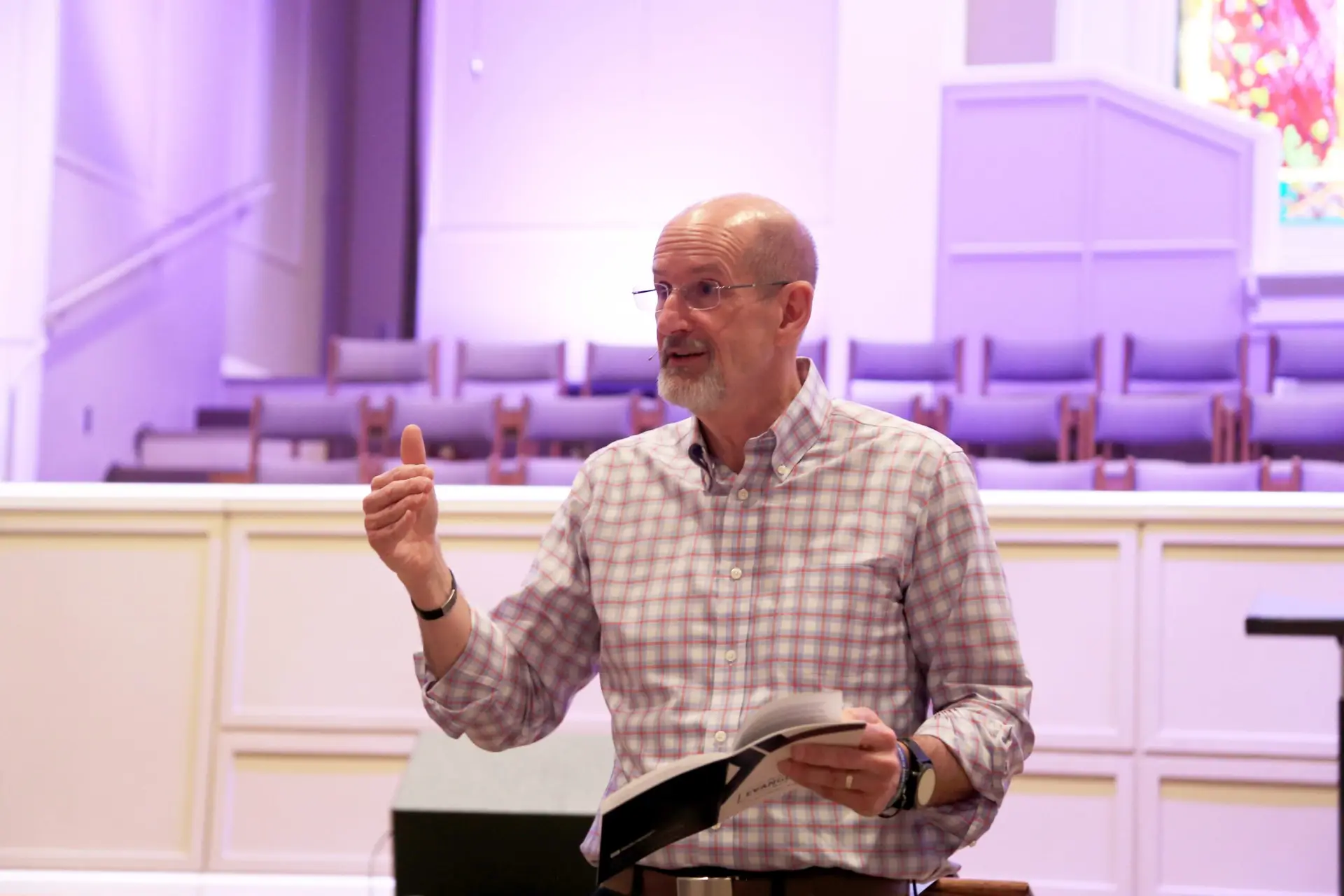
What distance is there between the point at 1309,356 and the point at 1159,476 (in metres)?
2.25

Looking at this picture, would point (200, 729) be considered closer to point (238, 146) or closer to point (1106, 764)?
point (1106, 764)

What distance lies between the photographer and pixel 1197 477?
4.19 metres

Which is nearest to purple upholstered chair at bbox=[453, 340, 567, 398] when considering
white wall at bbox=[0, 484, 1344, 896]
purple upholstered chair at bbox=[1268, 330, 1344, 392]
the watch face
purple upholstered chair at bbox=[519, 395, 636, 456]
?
purple upholstered chair at bbox=[519, 395, 636, 456]

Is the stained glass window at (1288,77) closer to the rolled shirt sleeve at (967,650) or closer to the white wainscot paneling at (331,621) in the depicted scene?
the white wainscot paneling at (331,621)

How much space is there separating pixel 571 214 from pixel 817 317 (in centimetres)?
161

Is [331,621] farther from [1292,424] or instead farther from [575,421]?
[1292,424]

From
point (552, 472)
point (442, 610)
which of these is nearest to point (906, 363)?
point (552, 472)

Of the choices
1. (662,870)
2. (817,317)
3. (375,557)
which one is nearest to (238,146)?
(817,317)

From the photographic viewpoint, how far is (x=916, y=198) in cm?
696

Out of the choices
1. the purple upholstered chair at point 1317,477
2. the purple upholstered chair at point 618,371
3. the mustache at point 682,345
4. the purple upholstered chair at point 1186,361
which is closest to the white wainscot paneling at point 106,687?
the mustache at point 682,345

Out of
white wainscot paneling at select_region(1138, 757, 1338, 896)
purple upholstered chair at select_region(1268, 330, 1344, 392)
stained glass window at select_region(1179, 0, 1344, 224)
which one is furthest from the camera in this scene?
stained glass window at select_region(1179, 0, 1344, 224)

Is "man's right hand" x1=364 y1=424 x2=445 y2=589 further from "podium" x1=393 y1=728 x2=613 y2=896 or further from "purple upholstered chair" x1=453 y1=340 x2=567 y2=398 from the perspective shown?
"purple upholstered chair" x1=453 y1=340 x2=567 y2=398

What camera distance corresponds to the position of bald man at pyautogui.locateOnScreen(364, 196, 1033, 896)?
1352 mm

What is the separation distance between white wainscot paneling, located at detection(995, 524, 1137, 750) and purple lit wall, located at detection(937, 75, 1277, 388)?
171 inches
